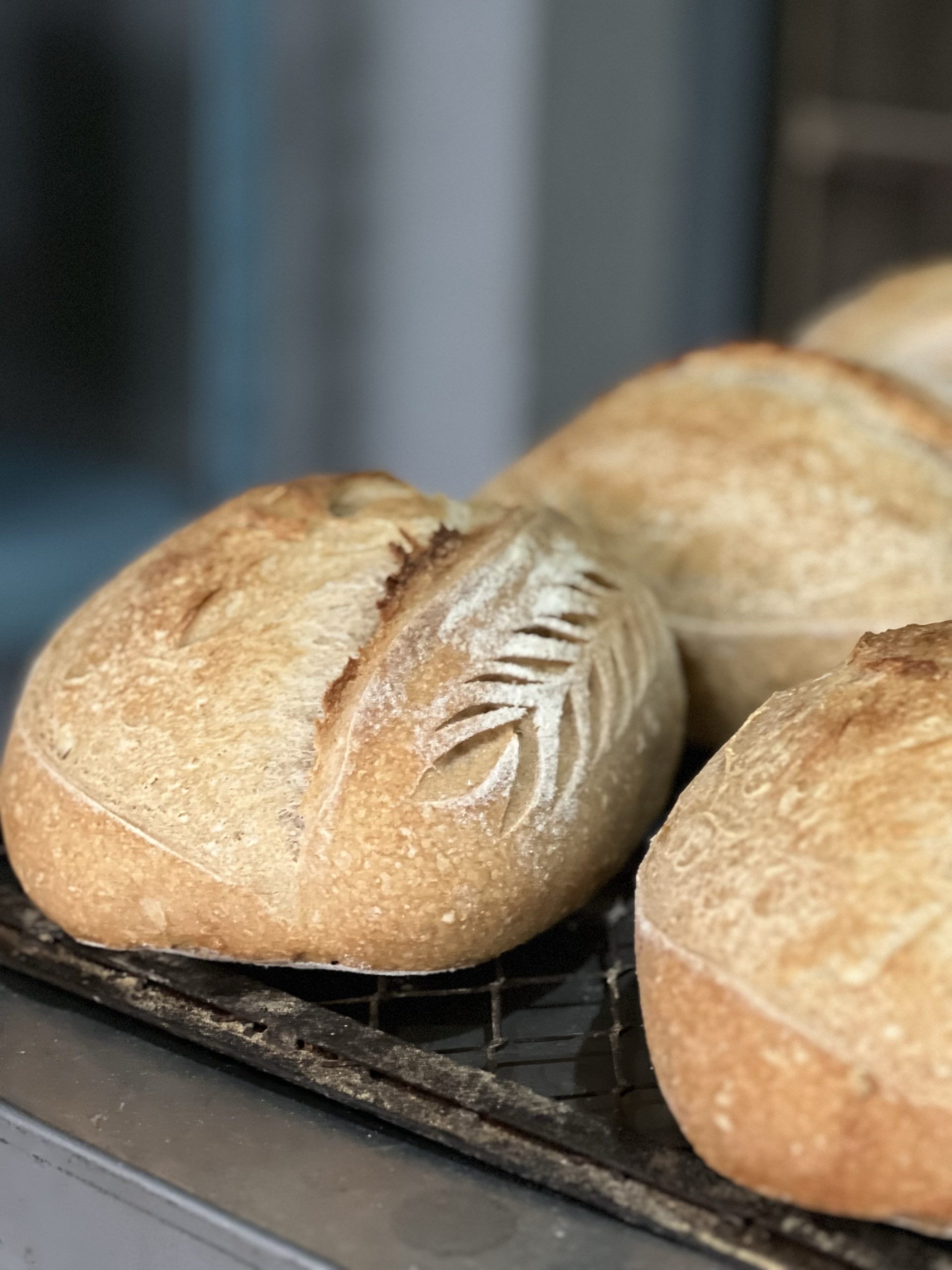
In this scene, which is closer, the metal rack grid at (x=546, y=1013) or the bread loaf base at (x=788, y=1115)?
the bread loaf base at (x=788, y=1115)

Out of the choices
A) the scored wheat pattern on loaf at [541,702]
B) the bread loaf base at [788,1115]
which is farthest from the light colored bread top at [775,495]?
the bread loaf base at [788,1115]

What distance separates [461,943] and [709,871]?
215 millimetres

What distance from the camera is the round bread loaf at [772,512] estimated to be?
3.68 ft

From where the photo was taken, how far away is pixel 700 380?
1258 millimetres

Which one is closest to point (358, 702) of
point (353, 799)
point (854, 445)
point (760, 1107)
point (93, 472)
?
point (353, 799)

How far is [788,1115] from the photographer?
0.67 m

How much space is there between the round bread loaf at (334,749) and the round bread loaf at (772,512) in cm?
16

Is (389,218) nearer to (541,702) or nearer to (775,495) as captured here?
(775,495)

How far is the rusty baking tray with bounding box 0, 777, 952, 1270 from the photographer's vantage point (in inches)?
26.9

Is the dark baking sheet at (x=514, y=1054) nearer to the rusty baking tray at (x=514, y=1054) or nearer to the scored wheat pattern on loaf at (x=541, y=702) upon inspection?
the rusty baking tray at (x=514, y=1054)

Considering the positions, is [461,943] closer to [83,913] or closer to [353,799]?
[353,799]

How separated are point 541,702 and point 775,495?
0.34 m

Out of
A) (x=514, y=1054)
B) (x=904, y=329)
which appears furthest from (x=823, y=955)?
(x=904, y=329)

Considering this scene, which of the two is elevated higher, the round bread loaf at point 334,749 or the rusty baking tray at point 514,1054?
the round bread loaf at point 334,749
